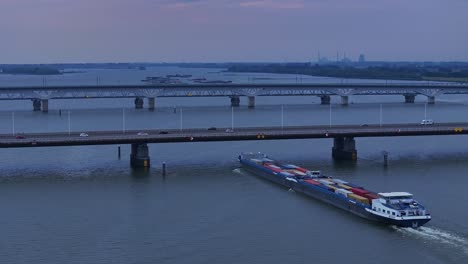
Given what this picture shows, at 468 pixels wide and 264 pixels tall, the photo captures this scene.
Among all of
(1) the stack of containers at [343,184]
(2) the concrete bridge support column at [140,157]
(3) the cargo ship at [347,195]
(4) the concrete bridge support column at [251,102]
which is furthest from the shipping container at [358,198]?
(4) the concrete bridge support column at [251,102]

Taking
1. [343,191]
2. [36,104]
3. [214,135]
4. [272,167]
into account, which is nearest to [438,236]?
[343,191]

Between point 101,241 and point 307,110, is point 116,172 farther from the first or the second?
point 307,110

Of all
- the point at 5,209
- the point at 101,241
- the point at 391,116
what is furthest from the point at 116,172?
the point at 391,116

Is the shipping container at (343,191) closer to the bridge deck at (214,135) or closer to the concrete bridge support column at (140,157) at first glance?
the bridge deck at (214,135)

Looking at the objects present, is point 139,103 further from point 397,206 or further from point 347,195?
point 397,206

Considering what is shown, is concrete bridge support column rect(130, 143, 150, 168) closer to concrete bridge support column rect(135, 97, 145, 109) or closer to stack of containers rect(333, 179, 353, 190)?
stack of containers rect(333, 179, 353, 190)
